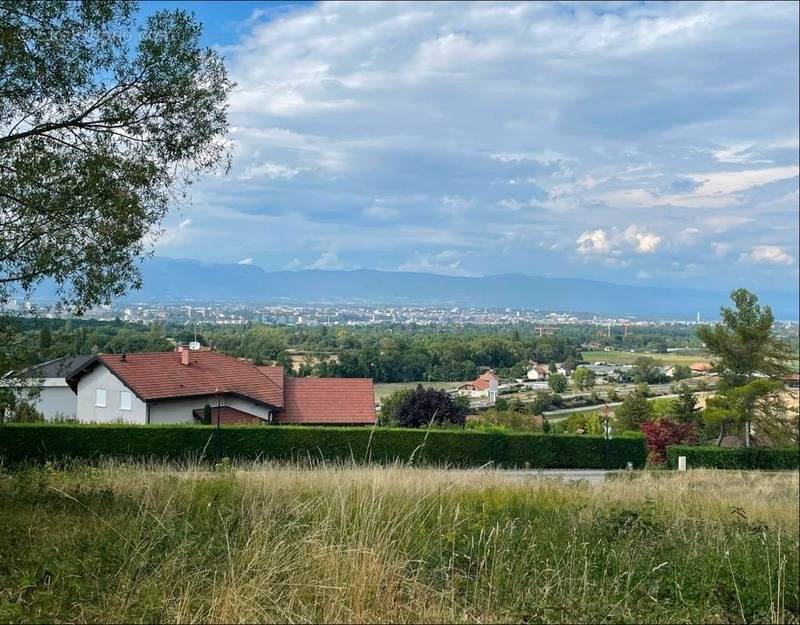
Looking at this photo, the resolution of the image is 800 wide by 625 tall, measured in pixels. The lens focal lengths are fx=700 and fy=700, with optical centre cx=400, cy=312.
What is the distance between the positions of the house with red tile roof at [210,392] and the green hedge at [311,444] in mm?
3369

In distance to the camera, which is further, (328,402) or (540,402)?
(540,402)

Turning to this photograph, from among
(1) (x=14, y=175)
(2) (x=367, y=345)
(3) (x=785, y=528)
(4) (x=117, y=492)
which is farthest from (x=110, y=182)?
(2) (x=367, y=345)

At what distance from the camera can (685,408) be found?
125ft

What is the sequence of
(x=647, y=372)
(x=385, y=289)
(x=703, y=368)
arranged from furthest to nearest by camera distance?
1. (x=385, y=289)
2. (x=647, y=372)
3. (x=703, y=368)

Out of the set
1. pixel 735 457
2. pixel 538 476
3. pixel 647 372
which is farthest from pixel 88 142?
pixel 647 372

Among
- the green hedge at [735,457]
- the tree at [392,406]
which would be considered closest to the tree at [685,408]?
the green hedge at [735,457]

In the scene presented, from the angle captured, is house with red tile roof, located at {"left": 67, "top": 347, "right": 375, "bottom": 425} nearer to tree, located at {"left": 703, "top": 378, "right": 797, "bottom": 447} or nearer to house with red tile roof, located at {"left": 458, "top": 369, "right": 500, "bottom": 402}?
house with red tile roof, located at {"left": 458, "top": 369, "right": 500, "bottom": 402}

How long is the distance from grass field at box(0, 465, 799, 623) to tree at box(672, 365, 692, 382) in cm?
4090

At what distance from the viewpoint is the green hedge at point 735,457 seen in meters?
29.3

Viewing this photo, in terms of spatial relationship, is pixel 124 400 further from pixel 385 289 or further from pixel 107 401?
pixel 385 289

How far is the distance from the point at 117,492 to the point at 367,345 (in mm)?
26622

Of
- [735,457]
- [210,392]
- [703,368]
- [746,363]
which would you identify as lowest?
[735,457]

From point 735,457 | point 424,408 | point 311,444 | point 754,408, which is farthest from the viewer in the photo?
point 754,408

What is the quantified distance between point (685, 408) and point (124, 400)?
2852 centimetres
